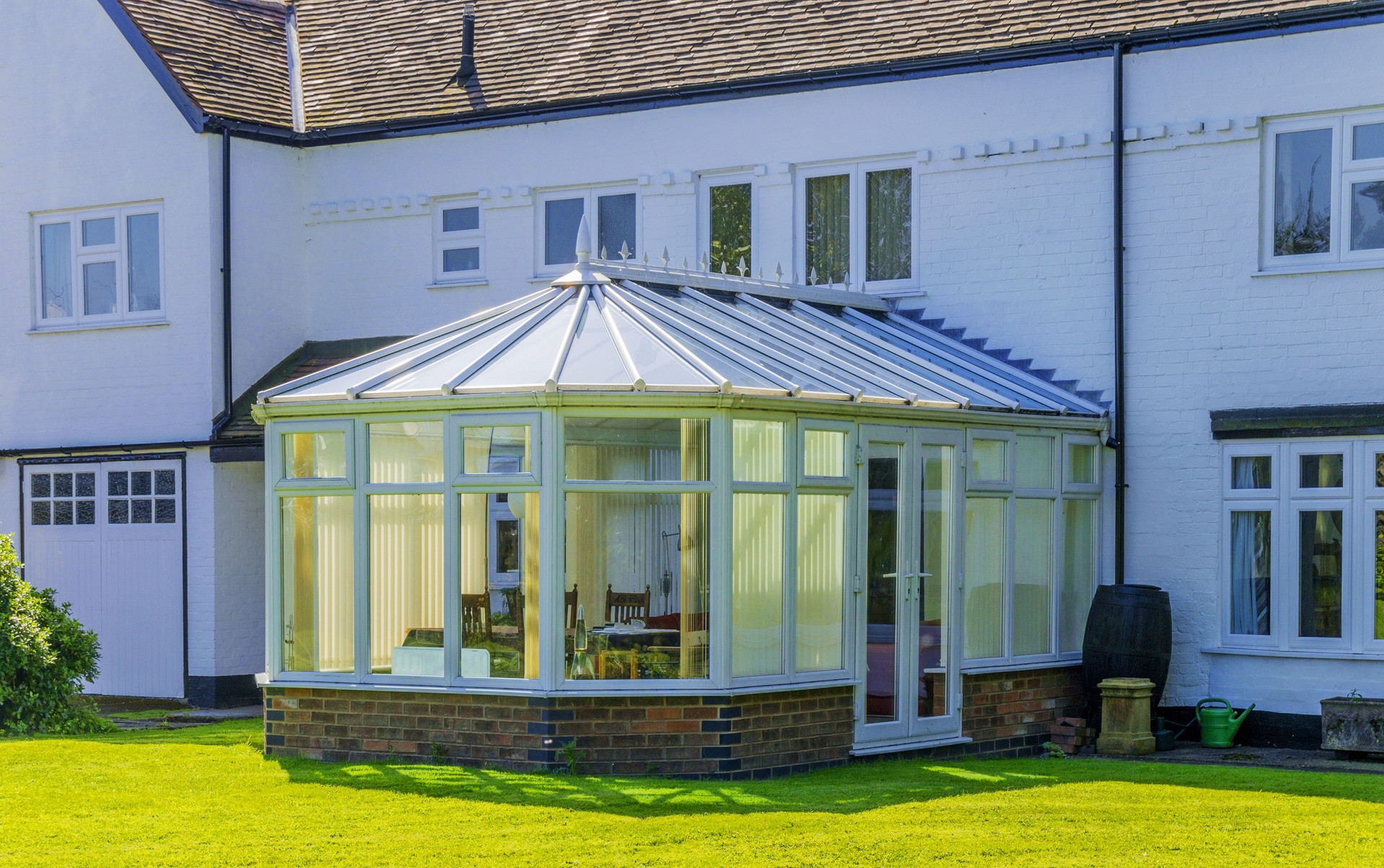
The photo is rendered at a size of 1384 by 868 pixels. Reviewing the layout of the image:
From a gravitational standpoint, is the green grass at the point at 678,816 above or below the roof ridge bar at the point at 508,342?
below

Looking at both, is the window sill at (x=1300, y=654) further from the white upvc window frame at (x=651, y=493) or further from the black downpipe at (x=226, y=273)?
the black downpipe at (x=226, y=273)

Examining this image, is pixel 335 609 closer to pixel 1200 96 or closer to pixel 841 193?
pixel 841 193

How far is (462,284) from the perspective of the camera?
18.5 metres

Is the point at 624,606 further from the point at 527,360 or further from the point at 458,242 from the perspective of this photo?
the point at 458,242

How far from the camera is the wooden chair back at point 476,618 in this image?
11.9 meters

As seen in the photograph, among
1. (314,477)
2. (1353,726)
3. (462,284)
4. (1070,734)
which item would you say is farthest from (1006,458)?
(462,284)

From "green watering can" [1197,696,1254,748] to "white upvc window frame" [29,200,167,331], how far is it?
10.6m

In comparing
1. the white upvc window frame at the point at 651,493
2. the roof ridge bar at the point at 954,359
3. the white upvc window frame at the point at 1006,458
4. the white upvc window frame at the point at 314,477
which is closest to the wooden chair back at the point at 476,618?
the white upvc window frame at the point at 651,493

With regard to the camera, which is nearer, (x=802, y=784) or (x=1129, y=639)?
(x=802, y=784)

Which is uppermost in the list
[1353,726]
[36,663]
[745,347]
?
[745,347]

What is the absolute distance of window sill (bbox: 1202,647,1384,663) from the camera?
547 inches

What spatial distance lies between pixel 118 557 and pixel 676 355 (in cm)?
839

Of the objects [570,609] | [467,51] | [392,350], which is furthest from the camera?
[467,51]

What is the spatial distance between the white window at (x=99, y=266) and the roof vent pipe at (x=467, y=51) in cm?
335
